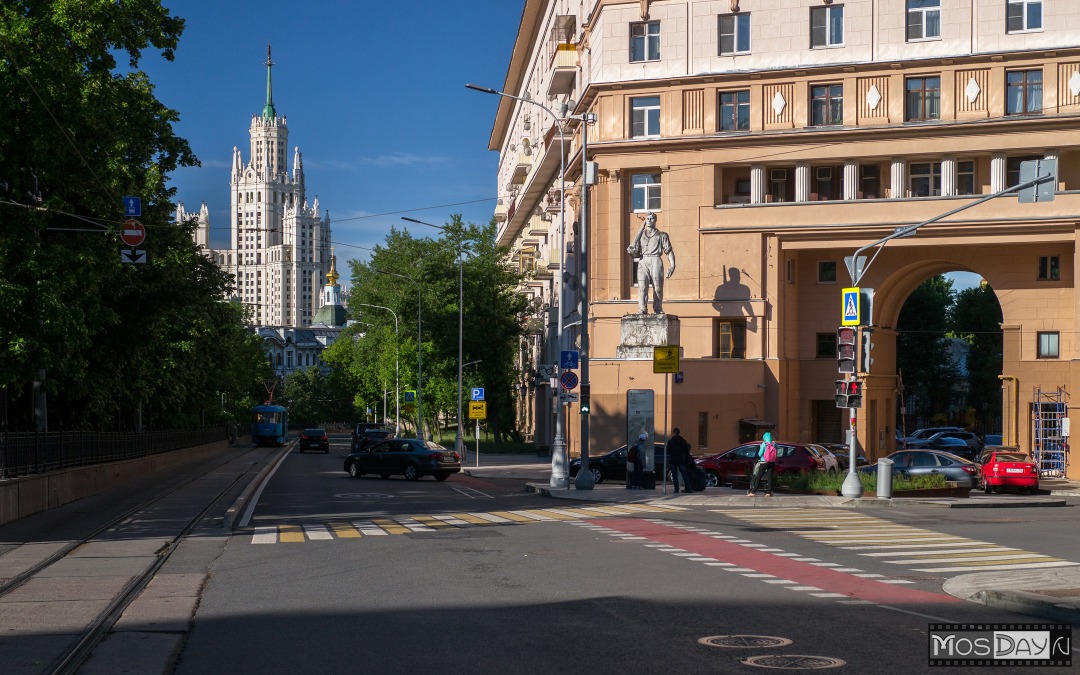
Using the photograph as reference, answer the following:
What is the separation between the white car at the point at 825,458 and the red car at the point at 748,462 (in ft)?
0.77

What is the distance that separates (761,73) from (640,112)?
5110mm

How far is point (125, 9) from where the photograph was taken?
103 ft

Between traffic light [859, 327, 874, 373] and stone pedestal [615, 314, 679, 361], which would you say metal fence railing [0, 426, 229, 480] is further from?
traffic light [859, 327, 874, 373]

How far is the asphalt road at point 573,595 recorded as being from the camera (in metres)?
9.48

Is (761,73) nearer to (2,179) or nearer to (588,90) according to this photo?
(588,90)

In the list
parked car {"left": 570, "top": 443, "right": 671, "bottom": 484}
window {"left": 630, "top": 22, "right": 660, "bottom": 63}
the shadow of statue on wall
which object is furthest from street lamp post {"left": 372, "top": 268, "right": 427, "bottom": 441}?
parked car {"left": 570, "top": 443, "right": 671, "bottom": 484}

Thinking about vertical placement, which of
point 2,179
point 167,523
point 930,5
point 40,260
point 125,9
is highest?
point 930,5

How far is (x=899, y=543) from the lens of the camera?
62.0 feet

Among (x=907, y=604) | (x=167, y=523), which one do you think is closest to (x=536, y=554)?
(x=907, y=604)

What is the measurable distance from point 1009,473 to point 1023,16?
2065 cm

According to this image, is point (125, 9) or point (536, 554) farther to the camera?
point (125, 9)

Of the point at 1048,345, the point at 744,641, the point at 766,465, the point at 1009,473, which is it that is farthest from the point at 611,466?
the point at 744,641

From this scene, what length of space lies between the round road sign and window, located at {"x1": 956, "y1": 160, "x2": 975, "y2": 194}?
104ft

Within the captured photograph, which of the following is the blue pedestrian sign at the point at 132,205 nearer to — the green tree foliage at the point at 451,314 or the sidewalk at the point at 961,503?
the sidewalk at the point at 961,503
